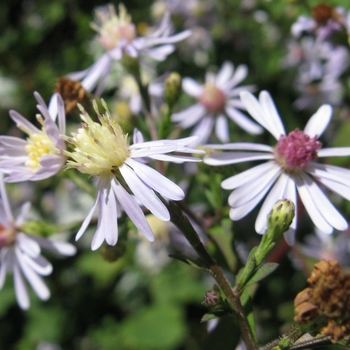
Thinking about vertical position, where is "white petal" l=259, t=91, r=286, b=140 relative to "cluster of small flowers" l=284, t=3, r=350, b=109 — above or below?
below

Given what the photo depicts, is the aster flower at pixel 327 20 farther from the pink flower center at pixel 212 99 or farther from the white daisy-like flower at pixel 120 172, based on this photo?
the white daisy-like flower at pixel 120 172

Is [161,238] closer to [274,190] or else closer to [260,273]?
[274,190]

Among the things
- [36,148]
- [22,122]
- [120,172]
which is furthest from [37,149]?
[120,172]

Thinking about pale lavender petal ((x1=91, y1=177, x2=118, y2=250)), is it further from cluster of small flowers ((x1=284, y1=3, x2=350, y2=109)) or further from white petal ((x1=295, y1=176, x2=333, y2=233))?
cluster of small flowers ((x1=284, y1=3, x2=350, y2=109))

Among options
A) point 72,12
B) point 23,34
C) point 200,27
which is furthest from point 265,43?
point 23,34

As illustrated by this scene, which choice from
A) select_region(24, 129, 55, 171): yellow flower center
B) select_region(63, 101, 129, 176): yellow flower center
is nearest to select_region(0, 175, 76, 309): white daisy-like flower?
select_region(24, 129, 55, 171): yellow flower center

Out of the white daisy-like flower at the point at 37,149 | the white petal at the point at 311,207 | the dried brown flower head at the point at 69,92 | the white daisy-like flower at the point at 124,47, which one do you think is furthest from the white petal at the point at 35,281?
the white petal at the point at 311,207

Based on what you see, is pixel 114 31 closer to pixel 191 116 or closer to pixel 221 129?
pixel 191 116
